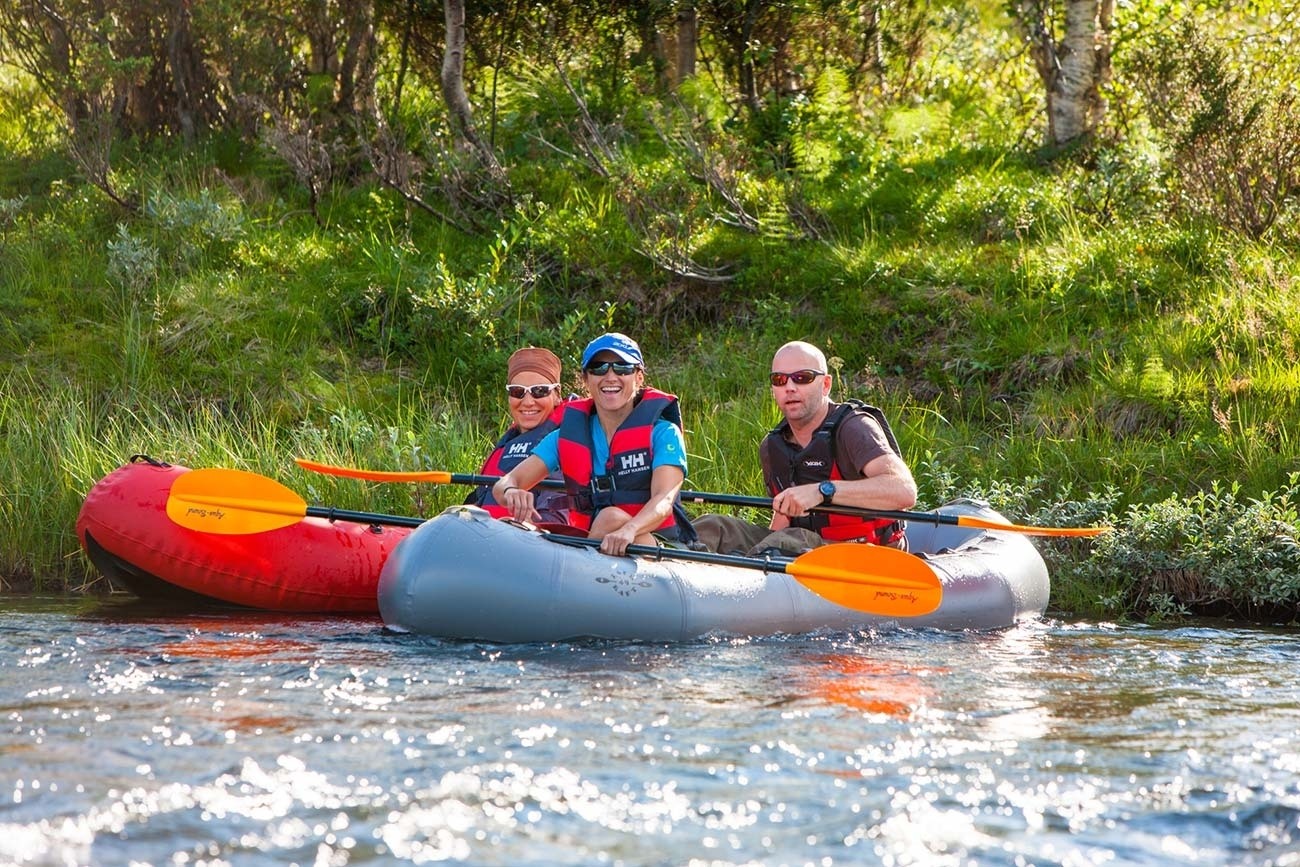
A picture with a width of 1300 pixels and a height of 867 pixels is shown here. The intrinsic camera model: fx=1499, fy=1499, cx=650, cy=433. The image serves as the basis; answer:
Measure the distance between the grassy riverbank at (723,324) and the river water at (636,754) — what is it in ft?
6.59

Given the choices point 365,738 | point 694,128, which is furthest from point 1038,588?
point 694,128

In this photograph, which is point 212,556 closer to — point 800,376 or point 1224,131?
point 800,376

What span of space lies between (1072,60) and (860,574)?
6075 millimetres

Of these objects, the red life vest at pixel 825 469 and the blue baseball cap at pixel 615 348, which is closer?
the blue baseball cap at pixel 615 348

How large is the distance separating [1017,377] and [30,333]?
6.27m

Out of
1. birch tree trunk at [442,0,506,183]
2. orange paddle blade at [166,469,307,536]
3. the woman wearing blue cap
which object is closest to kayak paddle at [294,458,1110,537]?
the woman wearing blue cap

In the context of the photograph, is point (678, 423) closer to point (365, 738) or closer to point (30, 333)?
point (365, 738)

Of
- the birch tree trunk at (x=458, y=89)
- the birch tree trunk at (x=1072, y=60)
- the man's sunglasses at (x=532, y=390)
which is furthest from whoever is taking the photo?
the birch tree trunk at (x=458, y=89)

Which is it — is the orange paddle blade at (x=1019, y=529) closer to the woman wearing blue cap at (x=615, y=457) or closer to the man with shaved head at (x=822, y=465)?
the man with shaved head at (x=822, y=465)

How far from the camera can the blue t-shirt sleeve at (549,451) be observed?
631cm

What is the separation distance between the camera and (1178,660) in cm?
543

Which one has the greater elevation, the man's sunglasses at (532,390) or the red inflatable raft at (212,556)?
the man's sunglasses at (532,390)

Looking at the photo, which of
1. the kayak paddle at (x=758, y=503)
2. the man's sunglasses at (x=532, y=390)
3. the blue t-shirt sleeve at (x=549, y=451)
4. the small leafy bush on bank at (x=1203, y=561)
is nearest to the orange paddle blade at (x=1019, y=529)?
the kayak paddle at (x=758, y=503)

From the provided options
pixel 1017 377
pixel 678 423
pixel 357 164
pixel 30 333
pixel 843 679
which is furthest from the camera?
pixel 357 164
